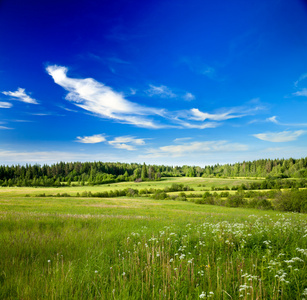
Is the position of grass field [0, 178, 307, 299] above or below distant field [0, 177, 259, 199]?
above

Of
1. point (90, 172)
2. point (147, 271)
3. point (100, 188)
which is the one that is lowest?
point (100, 188)

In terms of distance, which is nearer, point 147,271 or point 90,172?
point 147,271

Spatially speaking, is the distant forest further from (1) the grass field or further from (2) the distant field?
(1) the grass field

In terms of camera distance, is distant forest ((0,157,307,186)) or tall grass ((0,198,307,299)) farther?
distant forest ((0,157,307,186))

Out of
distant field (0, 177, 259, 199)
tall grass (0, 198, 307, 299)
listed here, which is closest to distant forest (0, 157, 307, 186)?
distant field (0, 177, 259, 199)

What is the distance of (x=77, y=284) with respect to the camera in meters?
4.22

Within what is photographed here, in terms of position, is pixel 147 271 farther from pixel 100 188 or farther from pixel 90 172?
pixel 90 172

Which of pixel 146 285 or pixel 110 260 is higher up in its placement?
pixel 146 285

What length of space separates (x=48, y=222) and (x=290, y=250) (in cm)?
1237

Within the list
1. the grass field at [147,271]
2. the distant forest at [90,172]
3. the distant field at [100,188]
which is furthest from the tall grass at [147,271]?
the distant forest at [90,172]

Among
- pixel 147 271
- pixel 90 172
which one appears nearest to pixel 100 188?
pixel 90 172

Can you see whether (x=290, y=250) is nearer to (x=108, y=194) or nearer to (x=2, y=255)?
(x=2, y=255)

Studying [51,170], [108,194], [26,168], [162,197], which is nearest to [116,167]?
[51,170]

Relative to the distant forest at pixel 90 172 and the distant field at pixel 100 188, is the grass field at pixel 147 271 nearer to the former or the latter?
the distant field at pixel 100 188
